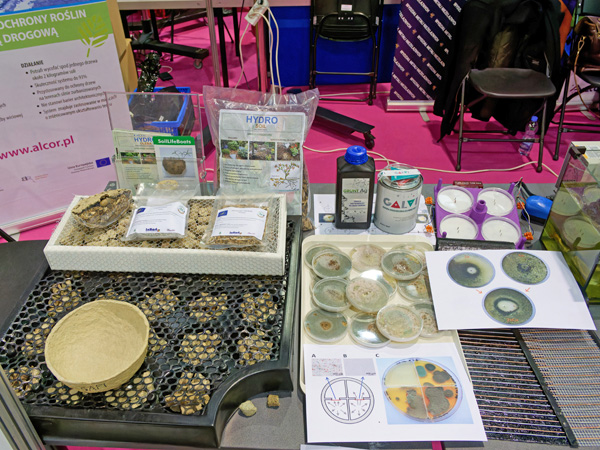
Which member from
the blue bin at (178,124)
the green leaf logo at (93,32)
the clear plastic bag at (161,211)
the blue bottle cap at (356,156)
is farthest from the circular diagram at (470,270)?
the green leaf logo at (93,32)

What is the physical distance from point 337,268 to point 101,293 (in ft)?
1.85

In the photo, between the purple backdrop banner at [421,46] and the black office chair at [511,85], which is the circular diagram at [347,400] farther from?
the purple backdrop banner at [421,46]

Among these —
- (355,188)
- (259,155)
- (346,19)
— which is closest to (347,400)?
(355,188)

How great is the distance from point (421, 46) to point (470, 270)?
105 inches

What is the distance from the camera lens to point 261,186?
1.25m

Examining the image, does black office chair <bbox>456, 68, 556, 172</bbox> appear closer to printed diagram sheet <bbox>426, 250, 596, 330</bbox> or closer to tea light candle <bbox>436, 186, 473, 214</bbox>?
tea light candle <bbox>436, 186, 473, 214</bbox>

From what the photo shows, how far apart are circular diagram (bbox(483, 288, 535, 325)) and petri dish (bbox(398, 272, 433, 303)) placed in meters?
0.13

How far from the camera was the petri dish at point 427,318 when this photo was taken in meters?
1.00

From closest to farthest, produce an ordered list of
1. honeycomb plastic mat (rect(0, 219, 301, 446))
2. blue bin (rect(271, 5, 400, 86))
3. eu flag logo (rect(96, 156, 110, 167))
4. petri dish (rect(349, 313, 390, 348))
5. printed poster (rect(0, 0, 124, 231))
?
1. honeycomb plastic mat (rect(0, 219, 301, 446))
2. petri dish (rect(349, 313, 390, 348))
3. printed poster (rect(0, 0, 124, 231))
4. eu flag logo (rect(96, 156, 110, 167))
5. blue bin (rect(271, 5, 400, 86))

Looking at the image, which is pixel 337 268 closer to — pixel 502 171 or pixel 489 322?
pixel 489 322

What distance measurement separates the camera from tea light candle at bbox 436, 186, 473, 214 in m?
1.31

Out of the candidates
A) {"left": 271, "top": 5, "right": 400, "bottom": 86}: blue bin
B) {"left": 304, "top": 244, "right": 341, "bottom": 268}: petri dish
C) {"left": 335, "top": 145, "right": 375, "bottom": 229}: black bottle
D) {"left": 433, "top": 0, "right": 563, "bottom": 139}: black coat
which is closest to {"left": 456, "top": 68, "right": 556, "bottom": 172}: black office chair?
{"left": 433, "top": 0, "right": 563, "bottom": 139}: black coat

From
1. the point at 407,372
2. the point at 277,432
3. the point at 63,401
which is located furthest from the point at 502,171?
the point at 63,401

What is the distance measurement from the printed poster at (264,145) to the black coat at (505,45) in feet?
6.72
